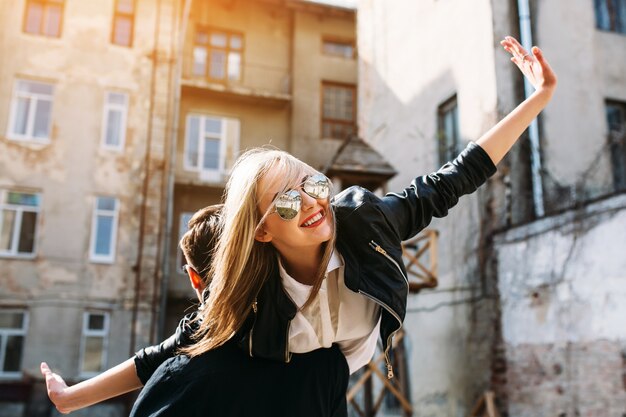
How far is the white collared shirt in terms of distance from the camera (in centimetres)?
210

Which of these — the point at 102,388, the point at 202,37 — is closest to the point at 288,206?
the point at 102,388

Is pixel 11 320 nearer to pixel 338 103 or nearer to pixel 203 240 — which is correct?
pixel 338 103

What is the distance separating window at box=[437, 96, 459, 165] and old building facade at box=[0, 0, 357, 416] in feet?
24.8

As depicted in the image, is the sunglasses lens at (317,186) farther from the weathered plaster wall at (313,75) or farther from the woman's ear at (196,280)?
the weathered plaster wall at (313,75)

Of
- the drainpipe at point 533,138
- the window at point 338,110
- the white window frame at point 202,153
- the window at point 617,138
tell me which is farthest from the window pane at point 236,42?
the window at point 617,138

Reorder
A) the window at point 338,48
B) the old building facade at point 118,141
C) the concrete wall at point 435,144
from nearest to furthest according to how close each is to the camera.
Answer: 1. the concrete wall at point 435,144
2. the old building facade at point 118,141
3. the window at point 338,48

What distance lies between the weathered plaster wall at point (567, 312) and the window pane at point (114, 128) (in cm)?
1193

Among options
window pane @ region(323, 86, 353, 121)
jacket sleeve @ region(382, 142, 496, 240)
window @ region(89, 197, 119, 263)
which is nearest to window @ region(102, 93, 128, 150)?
window @ region(89, 197, 119, 263)

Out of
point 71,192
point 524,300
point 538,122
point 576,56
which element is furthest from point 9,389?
point 576,56

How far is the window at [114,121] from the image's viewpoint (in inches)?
701

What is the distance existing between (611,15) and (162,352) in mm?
12419

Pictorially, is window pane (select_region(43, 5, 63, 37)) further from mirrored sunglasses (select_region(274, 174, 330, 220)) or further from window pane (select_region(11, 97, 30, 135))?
mirrored sunglasses (select_region(274, 174, 330, 220))

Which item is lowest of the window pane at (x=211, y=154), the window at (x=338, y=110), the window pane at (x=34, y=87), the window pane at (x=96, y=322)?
the window pane at (x=96, y=322)

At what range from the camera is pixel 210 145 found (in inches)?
776
